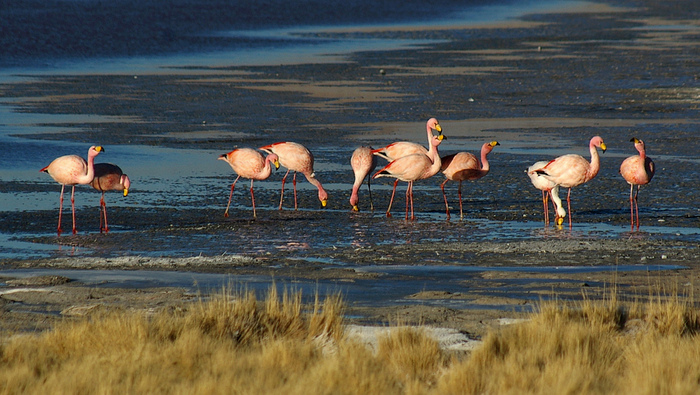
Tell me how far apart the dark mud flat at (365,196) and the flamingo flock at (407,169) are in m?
0.28

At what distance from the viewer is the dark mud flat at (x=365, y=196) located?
32.0 feet

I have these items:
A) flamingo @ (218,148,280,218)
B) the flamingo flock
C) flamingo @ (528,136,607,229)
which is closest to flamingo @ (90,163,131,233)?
the flamingo flock

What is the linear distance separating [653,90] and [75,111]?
539 inches

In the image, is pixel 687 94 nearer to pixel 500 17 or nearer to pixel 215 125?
pixel 215 125

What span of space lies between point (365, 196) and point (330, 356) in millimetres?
8720

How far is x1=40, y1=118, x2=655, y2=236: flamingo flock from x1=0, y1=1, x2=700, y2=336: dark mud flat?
28 cm

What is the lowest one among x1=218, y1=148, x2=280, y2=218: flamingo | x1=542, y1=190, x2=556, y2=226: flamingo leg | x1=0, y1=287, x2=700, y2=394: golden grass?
x1=0, y1=287, x2=700, y2=394: golden grass

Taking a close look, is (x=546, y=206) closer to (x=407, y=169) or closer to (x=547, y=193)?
(x=547, y=193)

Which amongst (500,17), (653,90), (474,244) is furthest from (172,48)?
(474,244)

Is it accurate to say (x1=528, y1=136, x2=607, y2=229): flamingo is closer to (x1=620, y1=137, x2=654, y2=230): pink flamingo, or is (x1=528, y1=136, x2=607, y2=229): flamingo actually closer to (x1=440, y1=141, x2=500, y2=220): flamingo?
(x1=620, y1=137, x2=654, y2=230): pink flamingo

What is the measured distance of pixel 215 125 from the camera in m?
21.8

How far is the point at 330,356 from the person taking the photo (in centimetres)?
716

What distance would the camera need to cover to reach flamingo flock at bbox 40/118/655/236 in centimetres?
1408

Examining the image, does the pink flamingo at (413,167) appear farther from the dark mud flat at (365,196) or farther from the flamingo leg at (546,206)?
the flamingo leg at (546,206)
